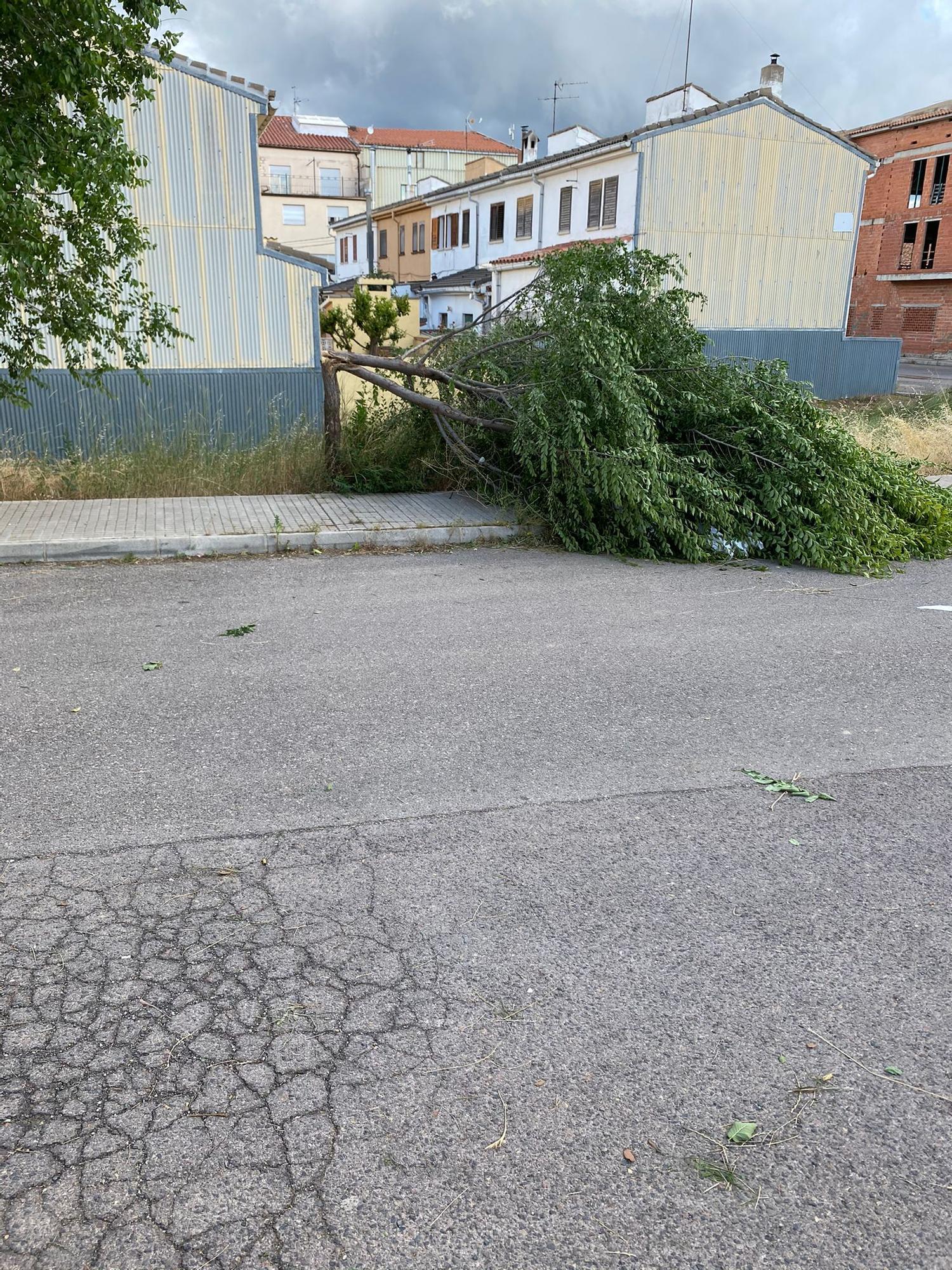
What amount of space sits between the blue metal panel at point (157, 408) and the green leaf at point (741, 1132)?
10787mm

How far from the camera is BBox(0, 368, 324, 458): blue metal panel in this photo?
473 inches

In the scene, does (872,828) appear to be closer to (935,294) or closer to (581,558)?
(581,558)

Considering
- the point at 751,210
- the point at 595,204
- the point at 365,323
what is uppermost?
the point at 595,204

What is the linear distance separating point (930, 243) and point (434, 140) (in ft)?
144

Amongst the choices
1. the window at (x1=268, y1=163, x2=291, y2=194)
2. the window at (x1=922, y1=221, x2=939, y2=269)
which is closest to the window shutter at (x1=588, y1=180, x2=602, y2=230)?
the window at (x1=922, y1=221, x2=939, y2=269)

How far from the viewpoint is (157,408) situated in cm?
1272

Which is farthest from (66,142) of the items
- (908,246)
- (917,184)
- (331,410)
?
(917,184)

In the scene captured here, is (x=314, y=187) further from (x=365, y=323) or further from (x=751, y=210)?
(x=365, y=323)

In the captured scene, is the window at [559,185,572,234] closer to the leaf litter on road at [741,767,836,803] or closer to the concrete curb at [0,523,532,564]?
the concrete curb at [0,523,532,564]

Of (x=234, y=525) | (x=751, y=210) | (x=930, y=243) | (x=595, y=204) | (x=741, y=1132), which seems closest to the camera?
(x=741, y=1132)

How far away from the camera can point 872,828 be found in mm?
4312

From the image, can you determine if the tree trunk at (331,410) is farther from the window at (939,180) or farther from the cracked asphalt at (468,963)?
the window at (939,180)

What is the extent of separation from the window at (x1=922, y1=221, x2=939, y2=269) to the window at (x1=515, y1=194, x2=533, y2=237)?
23.7 m

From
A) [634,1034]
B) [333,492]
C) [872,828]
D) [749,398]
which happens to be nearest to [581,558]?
[749,398]
